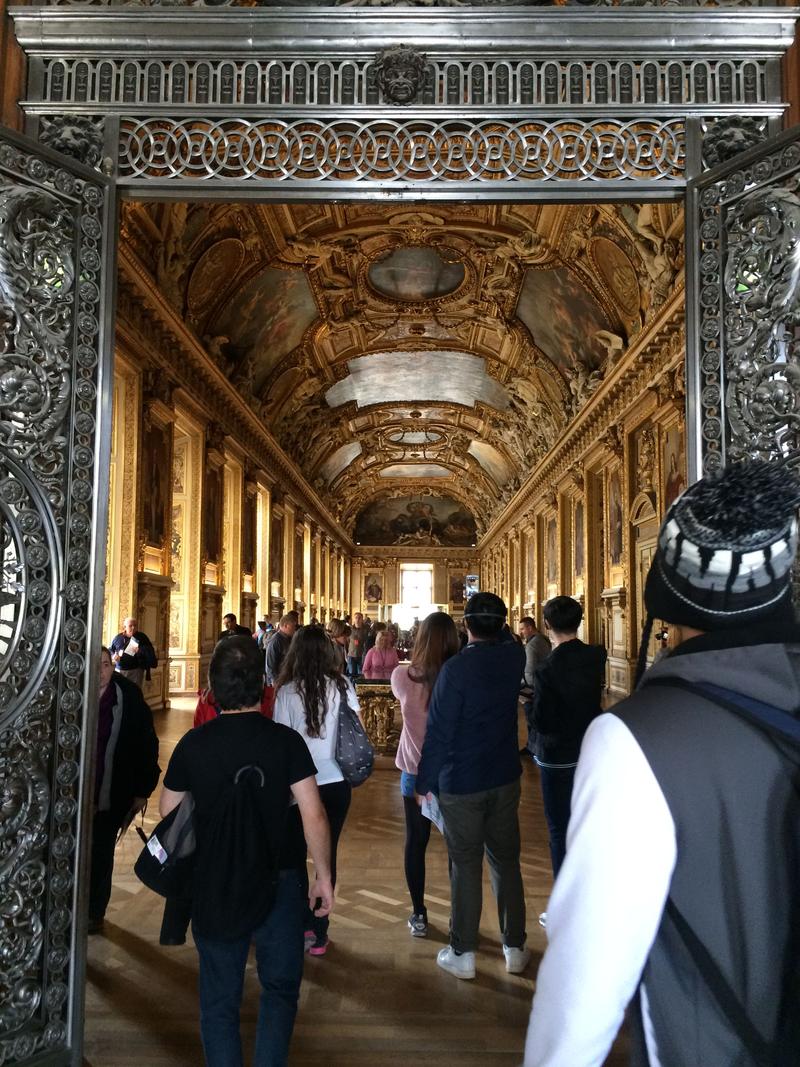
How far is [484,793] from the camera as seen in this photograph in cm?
437

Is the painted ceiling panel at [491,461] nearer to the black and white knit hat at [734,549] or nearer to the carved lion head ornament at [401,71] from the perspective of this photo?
the carved lion head ornament at [401,71]

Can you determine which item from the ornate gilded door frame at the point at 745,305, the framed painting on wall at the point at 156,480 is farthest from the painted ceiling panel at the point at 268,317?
the ornate gilded door frame at the point at 745,305

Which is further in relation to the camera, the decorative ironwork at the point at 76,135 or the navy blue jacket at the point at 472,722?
the navy blue jacket at the point at 472,722

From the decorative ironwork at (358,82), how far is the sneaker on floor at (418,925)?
4.23 meters

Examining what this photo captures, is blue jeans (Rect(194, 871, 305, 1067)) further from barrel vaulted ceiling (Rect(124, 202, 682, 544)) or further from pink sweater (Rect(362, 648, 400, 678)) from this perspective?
pink sweater (Rect(362, 648, 400, 678))

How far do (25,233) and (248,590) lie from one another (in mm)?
17487

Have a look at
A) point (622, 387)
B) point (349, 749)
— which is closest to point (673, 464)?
point (622, 387)

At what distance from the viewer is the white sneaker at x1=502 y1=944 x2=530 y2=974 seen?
4.36 metres

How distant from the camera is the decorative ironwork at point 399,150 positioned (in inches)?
149

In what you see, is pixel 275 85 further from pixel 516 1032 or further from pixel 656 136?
pixel 516 1032

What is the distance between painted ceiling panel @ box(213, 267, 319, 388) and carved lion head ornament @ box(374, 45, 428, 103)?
12.9m

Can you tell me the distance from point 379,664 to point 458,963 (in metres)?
6.66

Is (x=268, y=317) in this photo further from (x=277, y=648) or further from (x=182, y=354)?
(x=277, y=648)

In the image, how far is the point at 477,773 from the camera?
432 centimetres
